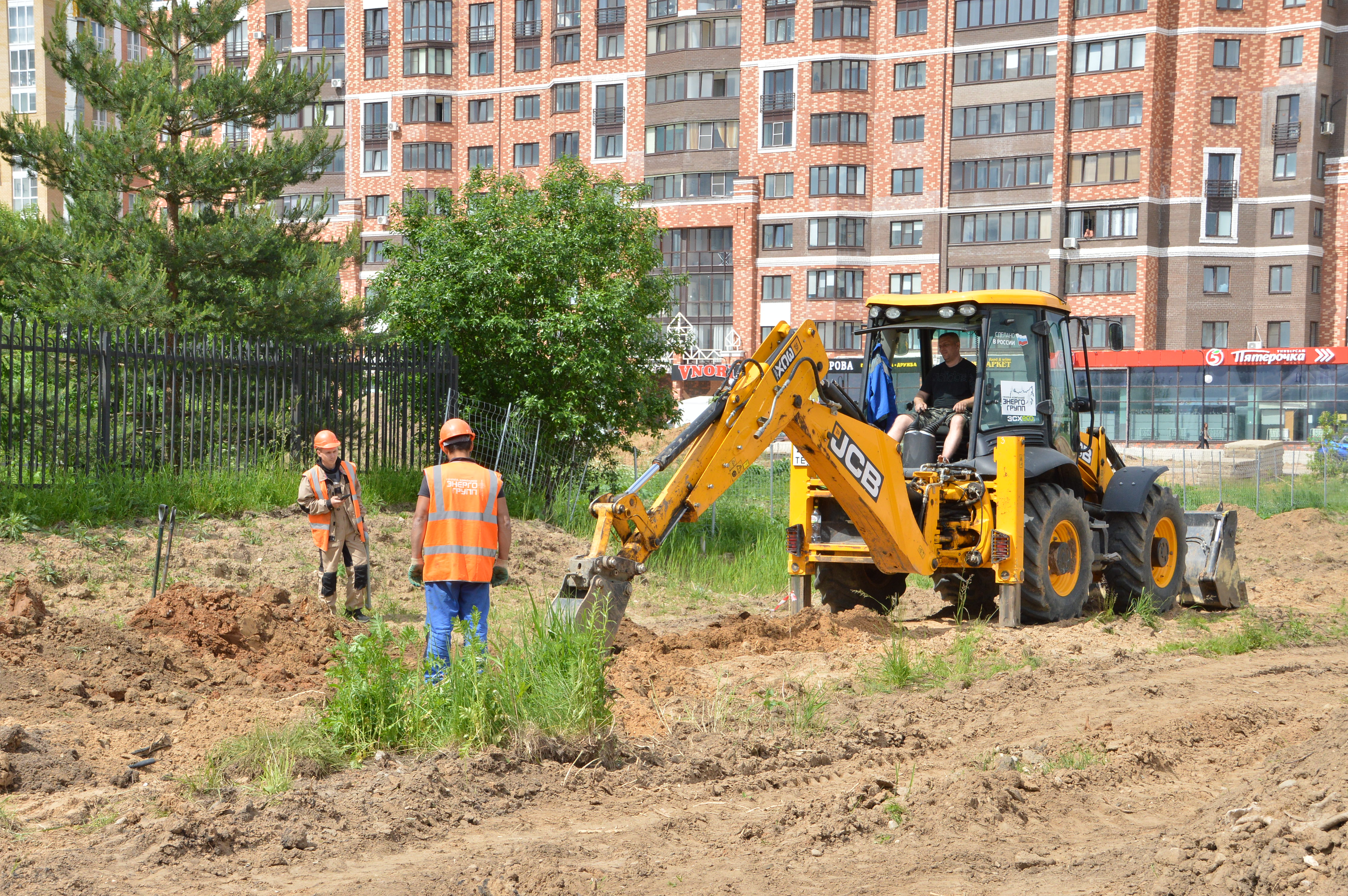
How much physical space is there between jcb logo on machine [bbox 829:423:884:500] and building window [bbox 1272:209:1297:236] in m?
53.9

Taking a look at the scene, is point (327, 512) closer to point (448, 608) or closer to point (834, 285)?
point (448, 608)

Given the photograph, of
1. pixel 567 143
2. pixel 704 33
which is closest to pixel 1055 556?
pixel 704 33

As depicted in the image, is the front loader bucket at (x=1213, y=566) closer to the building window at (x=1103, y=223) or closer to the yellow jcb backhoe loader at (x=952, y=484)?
the yellow jcb backhoe loader at (x=952, y=484)

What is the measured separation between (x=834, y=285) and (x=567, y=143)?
16.2m

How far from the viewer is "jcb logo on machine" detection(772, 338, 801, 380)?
380 inches

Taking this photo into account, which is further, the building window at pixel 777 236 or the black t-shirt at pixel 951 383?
the building window at pixel 777 236

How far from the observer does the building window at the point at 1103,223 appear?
186 ft

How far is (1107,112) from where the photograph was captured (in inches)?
2237

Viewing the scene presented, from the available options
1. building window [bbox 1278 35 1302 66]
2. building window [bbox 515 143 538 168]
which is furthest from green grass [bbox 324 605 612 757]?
building window [bbox 515 143 538 168]

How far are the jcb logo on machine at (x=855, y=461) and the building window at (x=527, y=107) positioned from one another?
197 ft

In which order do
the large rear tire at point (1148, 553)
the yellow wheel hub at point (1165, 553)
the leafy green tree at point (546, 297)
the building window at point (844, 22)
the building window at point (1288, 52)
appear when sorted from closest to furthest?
the large rear tire at point (1148, 553)
the yellow wheel hub at point (1165, 553)
the leafy green tree at point (546, 297)
the building window at point (1288, 52)
the building window at point (844, 22)

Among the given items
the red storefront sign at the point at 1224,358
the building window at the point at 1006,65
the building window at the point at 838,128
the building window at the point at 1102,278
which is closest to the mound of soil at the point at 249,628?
the red storefront sign at the point at 1224,358

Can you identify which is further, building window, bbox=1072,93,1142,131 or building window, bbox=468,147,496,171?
building window, bbox=468,147,496,171

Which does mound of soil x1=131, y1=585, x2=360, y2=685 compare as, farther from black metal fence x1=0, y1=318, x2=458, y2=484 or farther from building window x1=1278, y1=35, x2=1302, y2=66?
building window x1=1278, y1=35, x2=1302, y2=66
